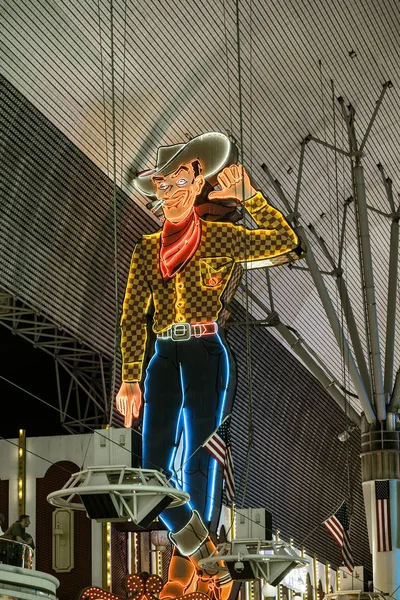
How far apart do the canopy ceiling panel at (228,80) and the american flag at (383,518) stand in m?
5.66

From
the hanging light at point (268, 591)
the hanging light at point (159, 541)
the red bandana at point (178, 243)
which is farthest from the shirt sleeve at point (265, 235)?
the hanging light at point (268, 591)

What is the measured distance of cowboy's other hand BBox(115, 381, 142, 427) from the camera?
1008 inches

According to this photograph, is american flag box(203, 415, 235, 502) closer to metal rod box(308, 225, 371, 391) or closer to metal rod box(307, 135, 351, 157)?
metal rod box(308, 225, 371, 391)

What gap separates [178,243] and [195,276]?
2.69 ft

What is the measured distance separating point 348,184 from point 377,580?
963 cm

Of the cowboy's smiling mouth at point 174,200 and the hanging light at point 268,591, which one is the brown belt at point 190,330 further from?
the hanging light at point 268,591

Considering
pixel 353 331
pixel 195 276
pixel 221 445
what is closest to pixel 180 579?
pixel 221 445

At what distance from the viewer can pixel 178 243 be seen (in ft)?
86.6

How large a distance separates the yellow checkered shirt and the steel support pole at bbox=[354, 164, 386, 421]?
5691mm

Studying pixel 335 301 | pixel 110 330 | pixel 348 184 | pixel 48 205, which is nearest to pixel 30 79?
pixel 48 205

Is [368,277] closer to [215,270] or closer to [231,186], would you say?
[231,186]

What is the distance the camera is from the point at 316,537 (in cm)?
4303

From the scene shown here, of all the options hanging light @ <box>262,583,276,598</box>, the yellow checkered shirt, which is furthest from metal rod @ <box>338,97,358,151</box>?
hanging light @ <box>262,583,276,598</box>

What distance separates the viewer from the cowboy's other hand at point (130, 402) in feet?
84.0
